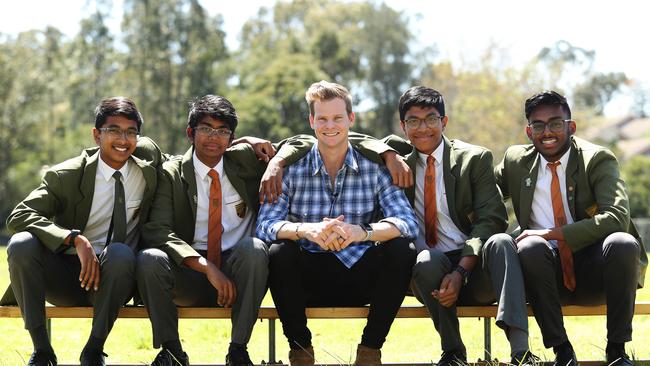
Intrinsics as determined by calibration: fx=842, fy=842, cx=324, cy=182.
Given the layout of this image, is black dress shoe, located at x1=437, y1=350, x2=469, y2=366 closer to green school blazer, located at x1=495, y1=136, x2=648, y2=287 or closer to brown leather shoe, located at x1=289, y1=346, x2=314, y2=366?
brown leather shoe, located at x1=289, y1=346, x2=314, y2=366

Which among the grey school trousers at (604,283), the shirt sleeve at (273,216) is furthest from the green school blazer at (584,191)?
the shirt sleeve at (273,216)

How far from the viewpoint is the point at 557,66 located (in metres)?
45.2

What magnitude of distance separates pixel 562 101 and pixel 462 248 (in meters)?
1.15

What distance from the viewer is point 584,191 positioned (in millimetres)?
5344

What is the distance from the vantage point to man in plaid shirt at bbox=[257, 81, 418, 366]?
4.91 metres

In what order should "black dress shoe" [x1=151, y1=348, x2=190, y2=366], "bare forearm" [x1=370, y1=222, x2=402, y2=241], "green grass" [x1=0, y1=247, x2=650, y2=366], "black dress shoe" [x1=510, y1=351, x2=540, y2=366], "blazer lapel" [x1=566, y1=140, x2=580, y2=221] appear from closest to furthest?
"black dress shoe" [x1=510, y1=351, x2=540, y2=366] → "black dress shoe" [x1=151, y1=348, x2=190, y2=366] → "bare forearm" [x1=370, y1=222, x2=402, y2=241] → "blazer lapel" [x1=566, y1=140, x2=580, y2=221] → "green grass" [x1=0, y1=247, x2=650, y2=366]

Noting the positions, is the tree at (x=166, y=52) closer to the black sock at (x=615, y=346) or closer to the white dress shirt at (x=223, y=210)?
the white dress shirt at (x=223, y=210)

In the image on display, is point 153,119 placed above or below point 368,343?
above

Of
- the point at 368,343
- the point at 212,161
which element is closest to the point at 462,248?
the point at 368,343

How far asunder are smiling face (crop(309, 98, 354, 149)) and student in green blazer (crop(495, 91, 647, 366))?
118 cm

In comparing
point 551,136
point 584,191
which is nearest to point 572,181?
point 584,191

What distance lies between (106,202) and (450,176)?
87.9 inches

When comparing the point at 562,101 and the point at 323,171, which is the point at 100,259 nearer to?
the point at 323,171

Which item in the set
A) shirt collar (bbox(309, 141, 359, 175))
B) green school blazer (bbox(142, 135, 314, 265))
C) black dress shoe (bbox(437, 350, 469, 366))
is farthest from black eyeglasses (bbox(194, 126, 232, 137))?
black dress shoe (bbox(437, 350, 469, 366))
